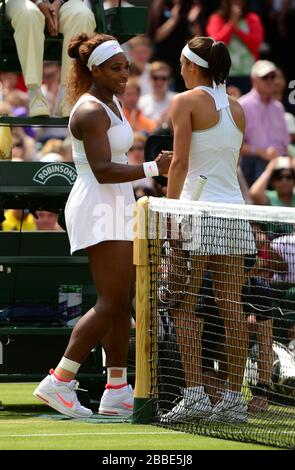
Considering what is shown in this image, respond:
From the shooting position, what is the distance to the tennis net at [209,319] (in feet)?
26.1

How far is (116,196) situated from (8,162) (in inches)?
41.0

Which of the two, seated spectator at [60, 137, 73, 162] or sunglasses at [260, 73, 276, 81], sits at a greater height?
sunglasses at [260, 73, 276, 81]

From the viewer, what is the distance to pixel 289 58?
19.0 meters

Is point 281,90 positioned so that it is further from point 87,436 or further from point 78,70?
point 87,436

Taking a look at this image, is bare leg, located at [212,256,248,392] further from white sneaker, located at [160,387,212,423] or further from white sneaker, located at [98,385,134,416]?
white sneaker, located at [98,385,134,416]

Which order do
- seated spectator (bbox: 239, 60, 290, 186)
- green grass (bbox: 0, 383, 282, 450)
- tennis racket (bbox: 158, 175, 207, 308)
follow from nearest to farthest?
1. green grass (bbox: 0, 383, 282, 450)
2. tennis racket (bbox: 158, 175, 207, 308)
3. seated spectator (bbox: 239, 60, 290, 186)

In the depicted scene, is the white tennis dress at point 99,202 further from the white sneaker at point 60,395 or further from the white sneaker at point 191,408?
the white sneaker at point 191,408

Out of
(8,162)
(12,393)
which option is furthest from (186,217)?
(12,393)

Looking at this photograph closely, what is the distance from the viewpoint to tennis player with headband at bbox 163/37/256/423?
8.05 metres

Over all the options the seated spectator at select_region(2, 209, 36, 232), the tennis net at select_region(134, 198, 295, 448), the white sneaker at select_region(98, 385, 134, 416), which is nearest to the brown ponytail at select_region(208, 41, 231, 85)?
the tennis net at select_region(134, 198, 295, 448)

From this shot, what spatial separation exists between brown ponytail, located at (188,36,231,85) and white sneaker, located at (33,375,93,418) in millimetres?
2034

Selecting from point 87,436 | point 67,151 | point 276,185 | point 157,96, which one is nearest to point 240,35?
point 157,96

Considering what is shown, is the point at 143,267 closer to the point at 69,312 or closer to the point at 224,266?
the point at 224,266
